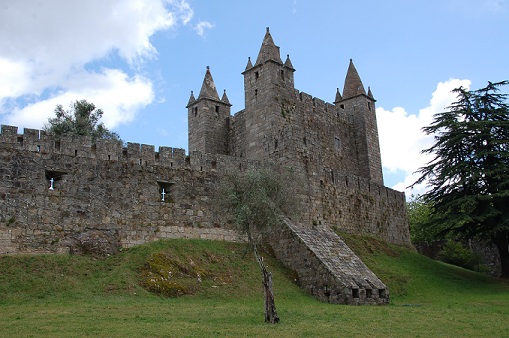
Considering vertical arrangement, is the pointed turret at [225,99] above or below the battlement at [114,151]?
above

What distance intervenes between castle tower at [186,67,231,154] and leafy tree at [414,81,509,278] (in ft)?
48.6

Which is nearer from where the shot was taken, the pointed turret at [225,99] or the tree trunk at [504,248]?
the tree trunk at [504,248]

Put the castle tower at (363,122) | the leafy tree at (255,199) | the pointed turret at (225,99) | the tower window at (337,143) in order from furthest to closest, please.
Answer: the castle tower at (363,122) < the pointed turret at (225,99) < the tower window at (337,143) < the leafy tree at (255,199)

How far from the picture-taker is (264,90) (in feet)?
128

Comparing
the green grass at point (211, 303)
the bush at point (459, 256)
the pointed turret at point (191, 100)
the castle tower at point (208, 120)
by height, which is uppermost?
the pointed turret at point (191, 100)

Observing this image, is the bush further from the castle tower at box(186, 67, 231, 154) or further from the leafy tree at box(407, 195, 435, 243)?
the castle tower at box(186, 67, 231, 154)

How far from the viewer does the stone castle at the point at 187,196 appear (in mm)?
24984

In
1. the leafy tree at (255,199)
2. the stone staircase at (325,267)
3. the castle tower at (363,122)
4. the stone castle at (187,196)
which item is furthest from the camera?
the castle tower at (363,122)

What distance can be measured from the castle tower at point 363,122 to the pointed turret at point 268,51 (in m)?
9.81

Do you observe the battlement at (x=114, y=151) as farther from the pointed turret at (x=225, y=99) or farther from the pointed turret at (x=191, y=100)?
the pointed turret at (x=191, y=100)

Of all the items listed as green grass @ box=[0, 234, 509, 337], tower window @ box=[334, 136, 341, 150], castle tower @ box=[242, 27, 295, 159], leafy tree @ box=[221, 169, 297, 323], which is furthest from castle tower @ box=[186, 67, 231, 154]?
leafy tree @ box=[221, 169, 297, 323]

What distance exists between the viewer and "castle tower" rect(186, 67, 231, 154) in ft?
142

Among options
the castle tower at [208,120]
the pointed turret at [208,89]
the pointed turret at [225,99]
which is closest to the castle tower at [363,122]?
the pointed turret at [225,99]

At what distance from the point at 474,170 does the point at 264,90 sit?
1405 cm
